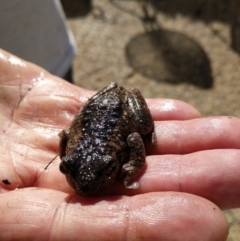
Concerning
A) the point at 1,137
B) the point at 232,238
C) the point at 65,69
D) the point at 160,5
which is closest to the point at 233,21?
the point at 160,5

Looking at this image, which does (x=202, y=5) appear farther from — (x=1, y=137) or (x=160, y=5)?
(x=1, y=137)

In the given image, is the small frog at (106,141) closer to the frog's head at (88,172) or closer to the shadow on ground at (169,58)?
the frog's head at (88,172)

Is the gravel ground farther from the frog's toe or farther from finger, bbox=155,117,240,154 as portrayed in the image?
the frog's toe

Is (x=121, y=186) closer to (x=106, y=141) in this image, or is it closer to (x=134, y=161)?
(x=134, y=161)

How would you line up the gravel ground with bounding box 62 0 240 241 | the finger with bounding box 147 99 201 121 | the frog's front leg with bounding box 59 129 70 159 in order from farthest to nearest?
1. the gravel ground with bounding box 62 0 240 241
2. the finger with bounding box 147 99 201 121
3. the frog's front leg with bounding box 59 129 70 159

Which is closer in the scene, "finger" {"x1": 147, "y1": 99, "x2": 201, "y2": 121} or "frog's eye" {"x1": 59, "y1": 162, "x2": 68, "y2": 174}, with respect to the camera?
"frog's eye" {"x1": 59, "y1": 162, "x2": 68, "y2": 174}

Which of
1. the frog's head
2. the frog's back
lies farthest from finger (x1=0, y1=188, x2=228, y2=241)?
the frog's back

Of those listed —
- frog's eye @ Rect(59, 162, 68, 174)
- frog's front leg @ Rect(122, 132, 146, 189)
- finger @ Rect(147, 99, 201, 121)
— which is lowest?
finger @ Rect(147, 99, 201, 121)
